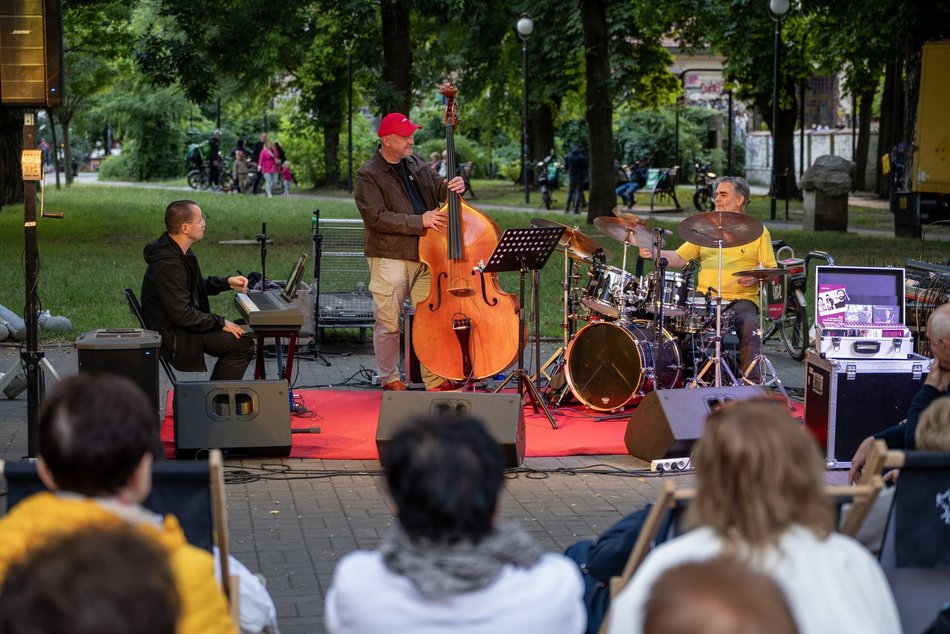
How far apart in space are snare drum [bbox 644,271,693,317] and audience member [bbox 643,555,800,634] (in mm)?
7040

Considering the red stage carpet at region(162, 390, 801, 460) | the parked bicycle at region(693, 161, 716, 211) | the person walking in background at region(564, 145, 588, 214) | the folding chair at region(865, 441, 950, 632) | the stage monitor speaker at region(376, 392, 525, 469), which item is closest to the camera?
the folding chair at region(865, 441, 950, 632)

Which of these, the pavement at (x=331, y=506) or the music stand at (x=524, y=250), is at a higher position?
the music stand at (x=524, y=250)

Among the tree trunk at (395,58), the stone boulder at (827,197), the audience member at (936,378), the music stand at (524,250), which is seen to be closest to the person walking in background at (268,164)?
the tree trunk at (395,58)

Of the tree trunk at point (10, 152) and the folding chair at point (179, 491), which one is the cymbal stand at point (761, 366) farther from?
the tree trunk at point (10, 152)

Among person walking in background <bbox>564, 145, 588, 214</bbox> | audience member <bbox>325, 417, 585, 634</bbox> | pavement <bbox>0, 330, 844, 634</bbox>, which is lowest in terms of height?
pavement <bbox>0, 330, 844, 634</bbox>

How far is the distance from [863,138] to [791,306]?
2818 centimetres

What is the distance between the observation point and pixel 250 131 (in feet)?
174

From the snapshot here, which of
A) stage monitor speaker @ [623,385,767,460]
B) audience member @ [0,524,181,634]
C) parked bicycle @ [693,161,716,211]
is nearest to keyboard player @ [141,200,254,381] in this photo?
stage monitor speaker @ [623,385,767,460]

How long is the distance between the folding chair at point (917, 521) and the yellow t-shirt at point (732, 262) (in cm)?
538

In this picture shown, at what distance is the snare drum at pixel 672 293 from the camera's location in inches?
356

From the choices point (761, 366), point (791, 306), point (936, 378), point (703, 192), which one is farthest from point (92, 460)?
point (703, 192)

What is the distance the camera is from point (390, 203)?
9359mm

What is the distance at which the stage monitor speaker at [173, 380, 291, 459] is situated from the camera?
7.58 m

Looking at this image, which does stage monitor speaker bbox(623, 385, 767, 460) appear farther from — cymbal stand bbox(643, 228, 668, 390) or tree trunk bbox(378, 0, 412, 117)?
tree trunk bbox(378, 0, 412, 117)
